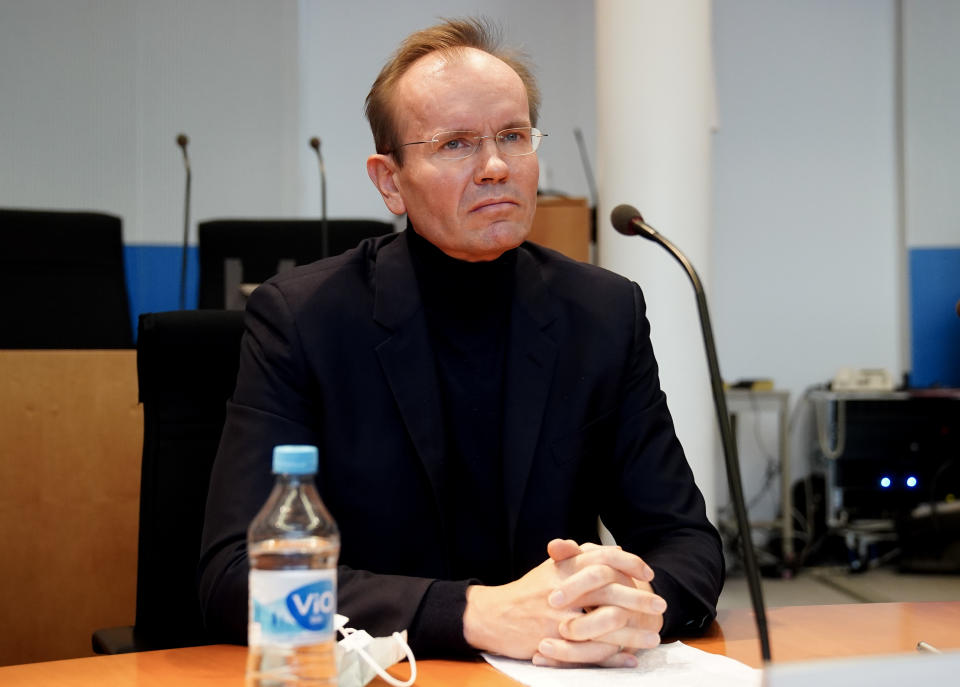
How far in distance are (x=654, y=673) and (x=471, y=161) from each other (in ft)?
2.45

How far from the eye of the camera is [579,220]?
3275 millimetres

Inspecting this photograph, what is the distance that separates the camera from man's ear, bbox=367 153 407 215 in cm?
152

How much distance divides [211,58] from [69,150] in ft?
2.72

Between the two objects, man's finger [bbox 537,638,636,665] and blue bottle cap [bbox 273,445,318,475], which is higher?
blue bottle cap [bbox 273,445,318,475]

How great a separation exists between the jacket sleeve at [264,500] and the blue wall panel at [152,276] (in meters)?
3.76

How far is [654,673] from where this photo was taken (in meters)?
0.96

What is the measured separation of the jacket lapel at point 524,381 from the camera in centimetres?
133

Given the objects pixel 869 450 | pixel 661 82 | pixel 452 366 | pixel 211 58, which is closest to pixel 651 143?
pixel 661 82

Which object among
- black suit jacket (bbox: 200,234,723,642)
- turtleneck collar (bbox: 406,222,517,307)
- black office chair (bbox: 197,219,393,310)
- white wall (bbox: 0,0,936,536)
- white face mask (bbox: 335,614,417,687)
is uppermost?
white wall (bbox: 0,0,936,536)

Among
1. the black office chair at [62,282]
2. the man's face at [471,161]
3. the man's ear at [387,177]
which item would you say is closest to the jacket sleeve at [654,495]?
the man's face at [471,161]

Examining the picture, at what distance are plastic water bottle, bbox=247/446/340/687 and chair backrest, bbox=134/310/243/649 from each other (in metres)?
0.59

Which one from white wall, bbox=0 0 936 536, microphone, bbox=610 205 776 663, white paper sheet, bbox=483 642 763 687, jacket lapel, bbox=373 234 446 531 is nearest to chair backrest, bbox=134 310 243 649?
jacket lapel, bbox=373 234 446 531

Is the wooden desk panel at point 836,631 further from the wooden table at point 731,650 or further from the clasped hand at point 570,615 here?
the clasped hand at point 570,615

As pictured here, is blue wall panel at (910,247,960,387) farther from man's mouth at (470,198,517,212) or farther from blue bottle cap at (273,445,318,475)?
blue bottle cap at (273,445,318,475)
